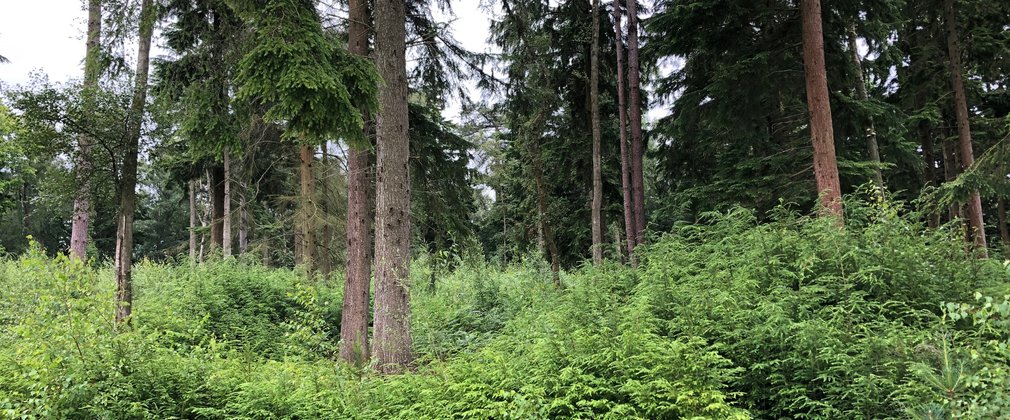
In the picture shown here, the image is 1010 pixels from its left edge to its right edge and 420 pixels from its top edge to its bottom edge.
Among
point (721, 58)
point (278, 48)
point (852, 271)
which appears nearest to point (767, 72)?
point (721, 58)

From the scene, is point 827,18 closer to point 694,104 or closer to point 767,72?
point 767,72

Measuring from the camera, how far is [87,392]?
177 inches

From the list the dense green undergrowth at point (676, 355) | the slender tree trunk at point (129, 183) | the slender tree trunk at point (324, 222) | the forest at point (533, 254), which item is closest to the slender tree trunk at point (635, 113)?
the forest at point (533, 254)

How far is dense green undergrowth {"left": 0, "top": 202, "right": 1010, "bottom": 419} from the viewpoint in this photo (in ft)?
11.8

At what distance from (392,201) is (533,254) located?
8.39 meters

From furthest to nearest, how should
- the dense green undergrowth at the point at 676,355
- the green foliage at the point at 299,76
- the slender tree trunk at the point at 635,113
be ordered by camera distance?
the slender tree trunk at the point at 635,113 < the green foliage at the point at 299,76 < the dense green undergrowth at the point at 676,355

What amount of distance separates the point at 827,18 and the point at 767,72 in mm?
1680

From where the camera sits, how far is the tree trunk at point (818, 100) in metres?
7.89

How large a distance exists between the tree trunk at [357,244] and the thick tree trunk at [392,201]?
4.00 feet

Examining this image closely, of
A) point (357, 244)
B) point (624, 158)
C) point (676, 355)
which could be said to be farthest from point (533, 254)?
point (676, 355)

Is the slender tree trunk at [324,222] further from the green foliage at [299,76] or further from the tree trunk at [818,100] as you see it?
the tree trunk at [818,100]

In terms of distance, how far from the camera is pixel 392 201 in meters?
6.75

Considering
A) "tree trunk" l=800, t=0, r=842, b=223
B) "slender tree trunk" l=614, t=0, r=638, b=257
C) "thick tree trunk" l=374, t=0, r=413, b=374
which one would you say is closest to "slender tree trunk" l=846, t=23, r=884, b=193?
"tree trunk" l=800, t=0, r=842, b=223

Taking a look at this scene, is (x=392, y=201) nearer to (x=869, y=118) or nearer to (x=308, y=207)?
(x=308, y=207)
